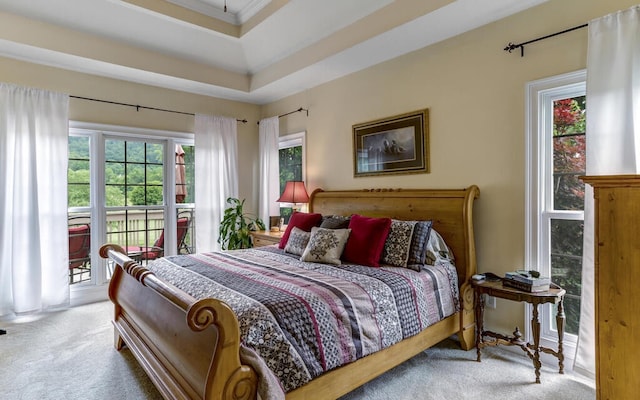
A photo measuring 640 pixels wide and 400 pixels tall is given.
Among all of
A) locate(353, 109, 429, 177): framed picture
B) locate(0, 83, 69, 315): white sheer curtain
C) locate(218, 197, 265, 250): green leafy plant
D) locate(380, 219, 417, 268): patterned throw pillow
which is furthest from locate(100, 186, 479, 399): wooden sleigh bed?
locate(218, 197, 265, 250): green leafy plant

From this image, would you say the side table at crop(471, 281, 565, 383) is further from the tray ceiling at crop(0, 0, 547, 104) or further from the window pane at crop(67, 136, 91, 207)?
the window pane at crop(67, 136, 91, 207)

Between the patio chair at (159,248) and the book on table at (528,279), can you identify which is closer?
the book on table at (528,279)

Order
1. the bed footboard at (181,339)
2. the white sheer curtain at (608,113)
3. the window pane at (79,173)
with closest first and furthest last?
the bed footboard at (181,339) < the white sheer curtain at (608,113) < the window pane at (79,173)

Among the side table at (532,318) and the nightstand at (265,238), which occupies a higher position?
the nightstand at (265,238)

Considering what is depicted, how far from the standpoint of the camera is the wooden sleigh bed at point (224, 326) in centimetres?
143

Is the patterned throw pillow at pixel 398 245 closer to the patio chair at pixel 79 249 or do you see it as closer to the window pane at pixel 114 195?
the window pane at pixel 114 195

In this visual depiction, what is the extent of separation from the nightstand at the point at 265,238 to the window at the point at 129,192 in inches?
38.7

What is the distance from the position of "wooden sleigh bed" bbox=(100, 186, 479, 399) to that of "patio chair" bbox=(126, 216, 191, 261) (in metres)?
1.66

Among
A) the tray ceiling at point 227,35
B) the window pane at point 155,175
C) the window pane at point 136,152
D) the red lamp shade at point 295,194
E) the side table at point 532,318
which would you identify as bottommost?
the side table at point 532,318

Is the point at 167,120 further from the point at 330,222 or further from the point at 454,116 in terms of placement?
the point at 454,116

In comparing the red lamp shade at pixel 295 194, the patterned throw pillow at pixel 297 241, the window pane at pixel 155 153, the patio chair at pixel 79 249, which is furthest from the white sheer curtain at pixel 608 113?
the patio chair at pixel 79 249

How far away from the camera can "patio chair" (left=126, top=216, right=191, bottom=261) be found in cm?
441

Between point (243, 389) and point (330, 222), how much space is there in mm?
1925

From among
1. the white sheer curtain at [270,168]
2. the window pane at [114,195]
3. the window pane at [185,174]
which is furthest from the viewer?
the white sheer curtain at [270,168]
